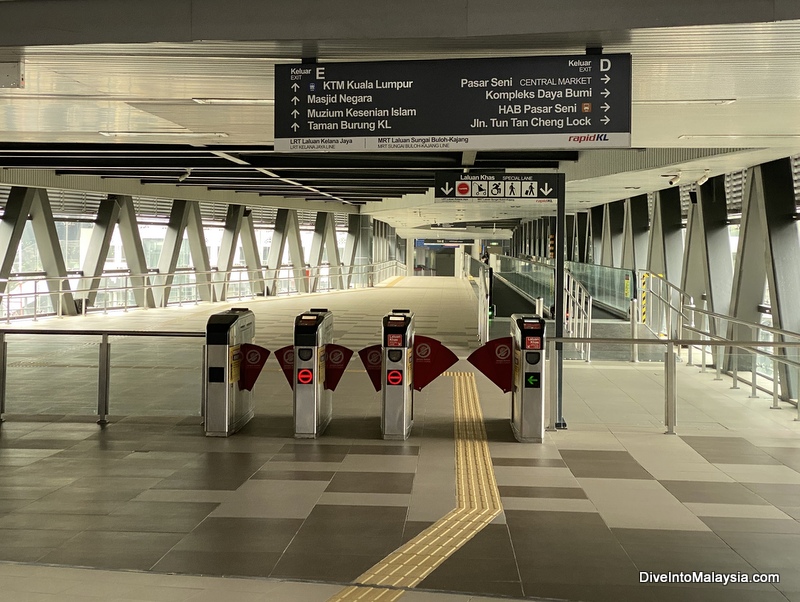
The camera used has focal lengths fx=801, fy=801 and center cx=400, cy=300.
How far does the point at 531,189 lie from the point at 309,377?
4863 mm

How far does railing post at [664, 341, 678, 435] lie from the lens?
8.04 m

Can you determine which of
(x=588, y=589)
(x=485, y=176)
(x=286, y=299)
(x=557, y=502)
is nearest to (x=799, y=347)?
(x=557, y=502)

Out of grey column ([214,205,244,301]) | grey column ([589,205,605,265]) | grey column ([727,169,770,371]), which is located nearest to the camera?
grey column ([727,169,770,371])

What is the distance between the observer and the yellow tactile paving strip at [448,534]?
4.05 m

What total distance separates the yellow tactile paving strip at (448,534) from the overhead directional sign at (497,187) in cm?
438

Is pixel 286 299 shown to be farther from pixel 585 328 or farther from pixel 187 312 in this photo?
pixel 585 328

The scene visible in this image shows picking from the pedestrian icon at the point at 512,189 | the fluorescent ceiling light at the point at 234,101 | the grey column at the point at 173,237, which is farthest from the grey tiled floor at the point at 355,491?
the grey column at the point at 173,237

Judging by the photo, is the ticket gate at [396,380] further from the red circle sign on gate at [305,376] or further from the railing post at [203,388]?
the railing post at [203,388]

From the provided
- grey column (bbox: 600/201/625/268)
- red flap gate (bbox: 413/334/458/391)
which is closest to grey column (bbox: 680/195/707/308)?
grey column (bbox: 600/201/625/268)

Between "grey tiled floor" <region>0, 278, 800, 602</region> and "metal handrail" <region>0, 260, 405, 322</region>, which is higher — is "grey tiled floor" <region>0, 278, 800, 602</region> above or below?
below

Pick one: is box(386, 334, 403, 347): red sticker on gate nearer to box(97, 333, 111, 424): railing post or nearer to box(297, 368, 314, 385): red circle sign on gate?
box(297, 368, 314, 385): red circle sign on gate

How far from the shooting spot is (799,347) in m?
7.77

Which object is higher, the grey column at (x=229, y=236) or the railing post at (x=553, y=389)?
the grey column at (x=229, y=236)

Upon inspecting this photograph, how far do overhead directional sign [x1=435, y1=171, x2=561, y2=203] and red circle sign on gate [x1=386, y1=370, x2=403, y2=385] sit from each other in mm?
3808
